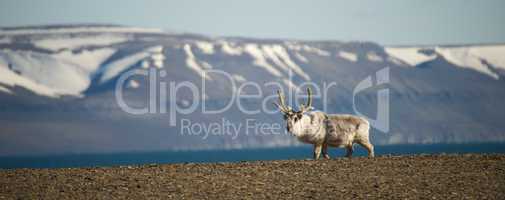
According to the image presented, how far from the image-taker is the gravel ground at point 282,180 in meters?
29.0

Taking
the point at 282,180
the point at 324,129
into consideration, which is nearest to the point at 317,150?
the point at 324,129

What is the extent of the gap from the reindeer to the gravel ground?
3.49 meters

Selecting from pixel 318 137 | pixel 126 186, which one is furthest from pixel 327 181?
pixel 318 137

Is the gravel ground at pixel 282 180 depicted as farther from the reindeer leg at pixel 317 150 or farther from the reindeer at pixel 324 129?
the reindeer at pixel 324 129

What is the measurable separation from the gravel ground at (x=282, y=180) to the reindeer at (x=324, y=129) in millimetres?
3494

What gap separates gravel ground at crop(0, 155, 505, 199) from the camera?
28969 millimetres

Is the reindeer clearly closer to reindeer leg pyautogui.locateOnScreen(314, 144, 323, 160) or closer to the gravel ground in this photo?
reindeer leg pyautogui.locateOnScreen(314, 144, 323, 160)

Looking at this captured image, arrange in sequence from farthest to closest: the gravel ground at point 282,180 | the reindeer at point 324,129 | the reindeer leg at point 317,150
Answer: the reindeer at point 324,129, the reindeer leg at point 317,150, the gravel ground at point 282,180

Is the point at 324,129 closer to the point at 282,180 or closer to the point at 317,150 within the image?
the point at 317,150

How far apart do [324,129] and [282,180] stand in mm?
8421

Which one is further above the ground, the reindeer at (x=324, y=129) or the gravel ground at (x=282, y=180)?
the reindeer at (x=324, y=129)

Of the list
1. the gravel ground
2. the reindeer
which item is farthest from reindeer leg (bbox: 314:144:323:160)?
the gravel ground

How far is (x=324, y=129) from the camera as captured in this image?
39406 millimetres

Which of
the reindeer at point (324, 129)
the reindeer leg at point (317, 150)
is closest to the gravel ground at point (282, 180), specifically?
the reindeer leg at point (317, 150)
